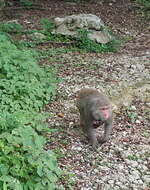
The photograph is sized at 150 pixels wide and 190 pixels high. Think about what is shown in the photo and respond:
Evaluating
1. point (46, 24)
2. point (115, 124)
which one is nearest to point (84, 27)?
point (46, 24)

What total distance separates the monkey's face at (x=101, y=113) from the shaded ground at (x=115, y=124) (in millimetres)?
A: 421

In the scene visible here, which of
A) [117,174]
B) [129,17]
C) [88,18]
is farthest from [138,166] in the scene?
[129,17]

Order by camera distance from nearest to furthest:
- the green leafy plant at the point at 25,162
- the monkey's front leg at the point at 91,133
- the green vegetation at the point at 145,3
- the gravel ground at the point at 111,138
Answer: the green leafy plant at the point at 25,162, the gravel ground at the point at 111,138, the monkey's front leg at the point at 91,133, the green vegetation at the point at 145,3

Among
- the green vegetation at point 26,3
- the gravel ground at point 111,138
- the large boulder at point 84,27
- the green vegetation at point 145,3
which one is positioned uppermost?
the gravel ground at point 111,138

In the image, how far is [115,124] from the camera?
253 inches

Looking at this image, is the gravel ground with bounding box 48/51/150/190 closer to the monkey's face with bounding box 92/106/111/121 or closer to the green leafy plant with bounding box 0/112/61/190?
the monkey's face with bounding box 92/106/111/121

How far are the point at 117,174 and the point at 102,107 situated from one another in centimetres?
78

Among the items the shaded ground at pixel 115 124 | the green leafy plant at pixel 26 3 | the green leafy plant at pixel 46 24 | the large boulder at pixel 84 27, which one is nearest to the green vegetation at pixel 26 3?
the green leafy plant at pixel 26 3

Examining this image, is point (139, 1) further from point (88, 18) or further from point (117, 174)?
point (117, 174)

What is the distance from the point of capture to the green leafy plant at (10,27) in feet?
33.7

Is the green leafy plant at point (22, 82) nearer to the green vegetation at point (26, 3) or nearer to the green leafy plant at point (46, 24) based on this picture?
the green leafy plant at point (46, 24)

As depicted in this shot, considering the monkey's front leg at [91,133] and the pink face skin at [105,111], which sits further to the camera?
the monkey's front leg at [91,133]

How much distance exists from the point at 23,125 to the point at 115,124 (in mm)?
1765

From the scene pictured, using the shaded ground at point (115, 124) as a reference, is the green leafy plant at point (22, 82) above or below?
above
